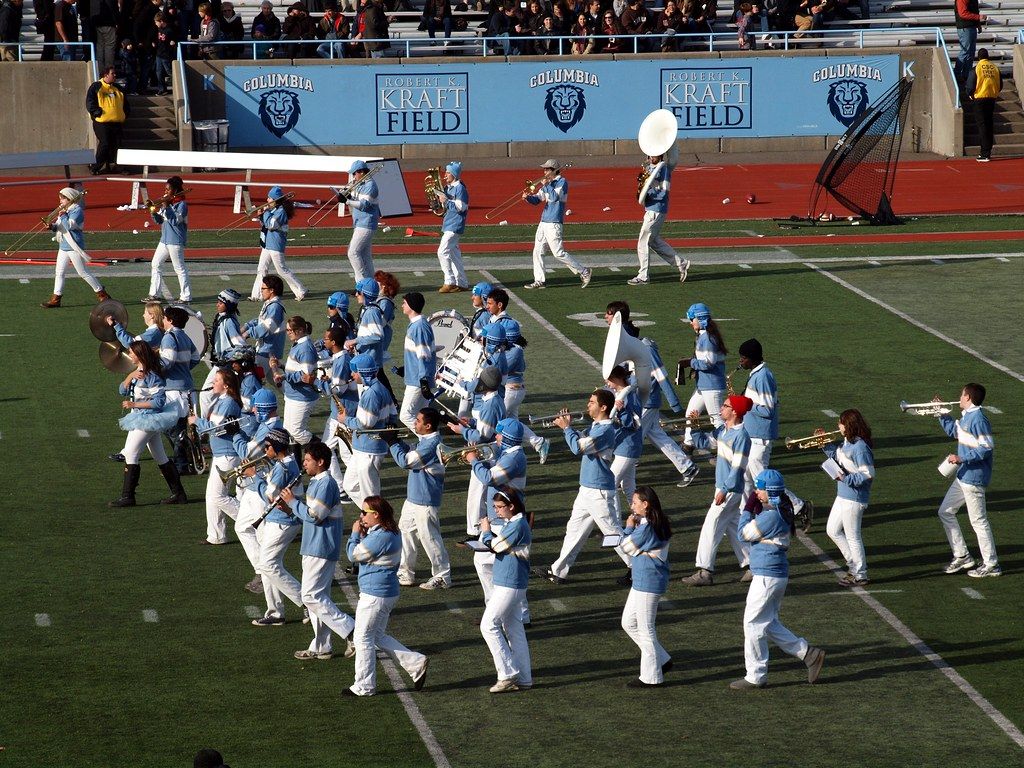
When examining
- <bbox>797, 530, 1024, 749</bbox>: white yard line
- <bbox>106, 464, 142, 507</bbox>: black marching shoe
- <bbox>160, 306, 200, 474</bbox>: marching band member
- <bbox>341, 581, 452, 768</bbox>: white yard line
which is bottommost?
<bbox>341, 581, 452, 768</bbox>: white yard line

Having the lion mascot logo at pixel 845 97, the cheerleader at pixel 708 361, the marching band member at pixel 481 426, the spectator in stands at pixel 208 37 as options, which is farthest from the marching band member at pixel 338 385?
the lion mascot logo at pixel 845 97

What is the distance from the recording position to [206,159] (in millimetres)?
33344

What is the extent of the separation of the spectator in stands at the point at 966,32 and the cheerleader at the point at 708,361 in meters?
24.1

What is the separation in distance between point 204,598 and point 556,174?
1242 cm

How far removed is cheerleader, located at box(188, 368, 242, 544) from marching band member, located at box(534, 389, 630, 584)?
2768 mm

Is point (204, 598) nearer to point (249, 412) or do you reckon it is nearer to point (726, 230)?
point (249, 412)

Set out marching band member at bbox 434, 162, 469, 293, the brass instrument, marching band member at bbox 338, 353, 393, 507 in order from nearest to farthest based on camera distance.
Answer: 1. marching band member at bbox 338, 353, 393, 507
2. marching band member at bbox 434, 162, 469, 293
3. the brass instrument

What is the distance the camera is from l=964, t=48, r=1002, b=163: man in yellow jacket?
35125mm

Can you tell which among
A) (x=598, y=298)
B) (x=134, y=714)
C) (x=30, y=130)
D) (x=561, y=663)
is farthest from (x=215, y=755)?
(x=30, y=130)

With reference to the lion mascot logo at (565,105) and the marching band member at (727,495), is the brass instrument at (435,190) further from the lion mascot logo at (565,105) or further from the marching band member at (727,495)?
the lion mascot logo at (565,105)

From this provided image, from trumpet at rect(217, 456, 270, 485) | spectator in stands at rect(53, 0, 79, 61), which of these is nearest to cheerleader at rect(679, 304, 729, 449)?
trumpet at rect(217, 456, 270, 485)

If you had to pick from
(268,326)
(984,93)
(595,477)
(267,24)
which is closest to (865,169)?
(984,93)

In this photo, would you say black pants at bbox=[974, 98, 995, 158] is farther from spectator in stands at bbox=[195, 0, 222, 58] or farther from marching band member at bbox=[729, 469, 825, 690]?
marching band member at bbox=[729, 469, 825, 690]

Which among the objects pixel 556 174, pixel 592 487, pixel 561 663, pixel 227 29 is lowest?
pixel 561 663
